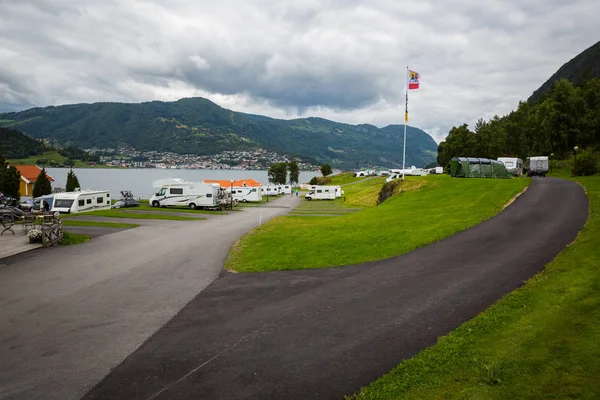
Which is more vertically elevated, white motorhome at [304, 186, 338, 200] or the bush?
the bush

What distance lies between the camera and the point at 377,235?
19188mm

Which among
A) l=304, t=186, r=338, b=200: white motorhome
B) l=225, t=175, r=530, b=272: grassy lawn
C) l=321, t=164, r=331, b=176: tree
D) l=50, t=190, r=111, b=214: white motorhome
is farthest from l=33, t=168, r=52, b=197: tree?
l=321, t=164, r=331, b=176: tree

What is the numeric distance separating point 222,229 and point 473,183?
23.1 meters

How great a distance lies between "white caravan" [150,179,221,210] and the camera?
4597cm

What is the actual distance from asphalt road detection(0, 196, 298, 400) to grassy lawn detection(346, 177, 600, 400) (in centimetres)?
598

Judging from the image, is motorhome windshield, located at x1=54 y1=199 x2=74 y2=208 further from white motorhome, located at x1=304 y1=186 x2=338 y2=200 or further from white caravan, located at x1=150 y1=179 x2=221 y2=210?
white motorhome, located at x1=304 y1=186 x2=338 y2=200

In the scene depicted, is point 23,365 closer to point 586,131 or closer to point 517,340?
point 517,340

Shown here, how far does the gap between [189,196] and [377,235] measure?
3319 cm

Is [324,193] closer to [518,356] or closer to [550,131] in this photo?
[550,131]

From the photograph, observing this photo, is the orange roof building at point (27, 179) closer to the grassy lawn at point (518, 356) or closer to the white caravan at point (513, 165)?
the white caravan at point (513, 165)

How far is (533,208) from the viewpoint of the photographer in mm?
21188

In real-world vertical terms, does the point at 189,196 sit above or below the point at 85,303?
above

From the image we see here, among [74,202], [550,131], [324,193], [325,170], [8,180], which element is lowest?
[324,193]

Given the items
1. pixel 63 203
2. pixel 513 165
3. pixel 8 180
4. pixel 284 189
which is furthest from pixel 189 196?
pixel 513 165
